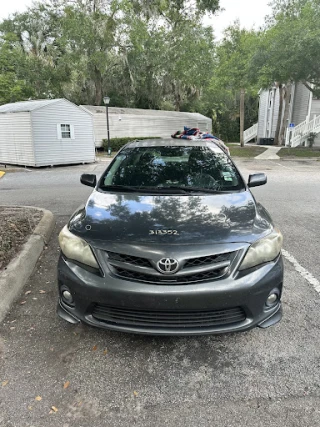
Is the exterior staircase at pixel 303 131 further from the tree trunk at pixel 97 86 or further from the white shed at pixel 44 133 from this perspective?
the tree trunk at pixel 97 86

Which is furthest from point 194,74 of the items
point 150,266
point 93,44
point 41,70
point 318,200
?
point 150,266

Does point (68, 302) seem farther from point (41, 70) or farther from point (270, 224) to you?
point (41, 70)

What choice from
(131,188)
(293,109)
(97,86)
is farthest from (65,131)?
(293,109)

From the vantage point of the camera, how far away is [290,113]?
2517cm

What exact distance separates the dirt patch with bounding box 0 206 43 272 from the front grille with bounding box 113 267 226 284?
1.84 metres

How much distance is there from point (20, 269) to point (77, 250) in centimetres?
140

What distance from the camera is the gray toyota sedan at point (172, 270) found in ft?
6.75

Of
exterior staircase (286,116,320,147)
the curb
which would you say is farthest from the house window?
exterior staircase (286,116,320,147)

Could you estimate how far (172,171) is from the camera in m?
3.44

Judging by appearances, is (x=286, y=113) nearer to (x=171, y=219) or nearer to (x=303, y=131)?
(x=303, y=131)

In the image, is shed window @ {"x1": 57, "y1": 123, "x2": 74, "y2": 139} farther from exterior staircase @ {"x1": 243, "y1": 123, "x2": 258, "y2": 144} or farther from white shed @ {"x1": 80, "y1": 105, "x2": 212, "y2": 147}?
exterior staircase @ {"x1": 243, "y1": 123, "x2": 258, "y2": 144}

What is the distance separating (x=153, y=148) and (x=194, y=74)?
80.2ft

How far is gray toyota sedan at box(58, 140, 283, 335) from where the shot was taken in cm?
206

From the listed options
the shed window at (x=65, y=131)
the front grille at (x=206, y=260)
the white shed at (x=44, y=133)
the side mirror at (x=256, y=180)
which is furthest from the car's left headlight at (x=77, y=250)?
the shed window at (x=65, y=131)
